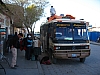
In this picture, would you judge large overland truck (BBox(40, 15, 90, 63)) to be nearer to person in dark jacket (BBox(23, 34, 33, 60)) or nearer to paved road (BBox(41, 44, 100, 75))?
paved road (BBox(41, 44, 100, 75))

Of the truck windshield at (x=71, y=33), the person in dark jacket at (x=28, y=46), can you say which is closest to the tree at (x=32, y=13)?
the person in dark jacket at (x=28, y=46)

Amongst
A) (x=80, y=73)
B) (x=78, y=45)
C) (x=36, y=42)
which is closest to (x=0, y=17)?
(x=36, y=42)

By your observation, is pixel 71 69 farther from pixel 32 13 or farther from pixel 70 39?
pixel 32 13

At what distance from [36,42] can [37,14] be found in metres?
23.9

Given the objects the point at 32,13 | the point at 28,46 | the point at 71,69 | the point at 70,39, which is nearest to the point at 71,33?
the point at 70,39

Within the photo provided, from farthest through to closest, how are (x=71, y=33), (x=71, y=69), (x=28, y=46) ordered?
(x=28, y=46)
(x=71, y=33)
(x=71, y=69)

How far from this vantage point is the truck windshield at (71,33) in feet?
36.7

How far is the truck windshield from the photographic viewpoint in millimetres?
11172

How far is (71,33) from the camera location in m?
11.3

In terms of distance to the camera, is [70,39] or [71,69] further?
[70,39]

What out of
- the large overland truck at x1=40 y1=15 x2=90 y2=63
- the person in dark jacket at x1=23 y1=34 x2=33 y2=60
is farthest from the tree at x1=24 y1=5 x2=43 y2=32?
the large overland truck at x1=40 y1=15 x2=90 y2=63

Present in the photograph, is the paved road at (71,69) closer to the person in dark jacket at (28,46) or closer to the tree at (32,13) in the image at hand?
the person in dark jacket at (28,46)

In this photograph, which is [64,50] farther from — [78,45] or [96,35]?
[96,35]

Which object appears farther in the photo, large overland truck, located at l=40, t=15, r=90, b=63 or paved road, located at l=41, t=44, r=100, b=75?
large overland truck, located at l=40, t=15, r=90, b=63
